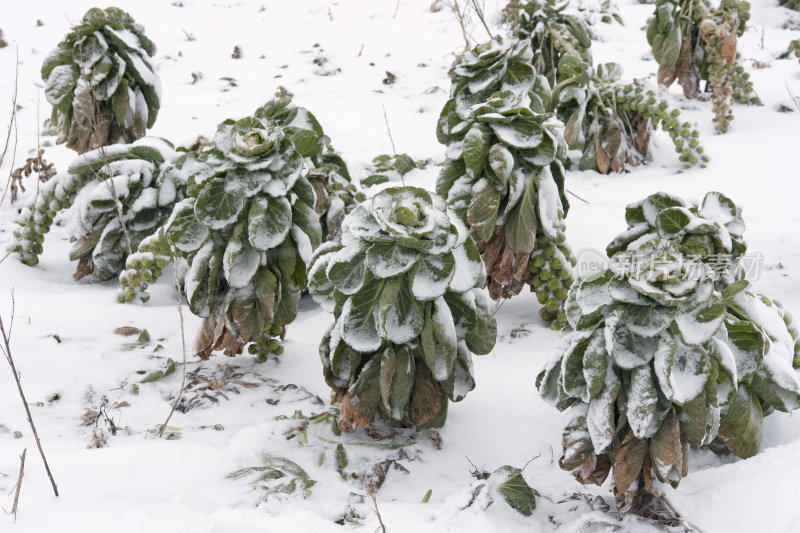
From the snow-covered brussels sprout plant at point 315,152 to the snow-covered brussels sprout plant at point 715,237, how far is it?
100 cm

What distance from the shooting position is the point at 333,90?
4.79 meters

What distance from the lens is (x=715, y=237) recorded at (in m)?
1.65

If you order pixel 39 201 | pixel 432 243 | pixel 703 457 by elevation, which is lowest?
pixel 703 457

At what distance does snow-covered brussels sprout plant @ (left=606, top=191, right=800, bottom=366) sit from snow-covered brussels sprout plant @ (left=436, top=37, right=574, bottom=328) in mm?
402

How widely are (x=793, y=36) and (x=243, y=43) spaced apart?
4331 mm

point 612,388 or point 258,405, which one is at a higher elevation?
point 612,388

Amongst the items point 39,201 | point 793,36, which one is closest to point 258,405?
point 39,201

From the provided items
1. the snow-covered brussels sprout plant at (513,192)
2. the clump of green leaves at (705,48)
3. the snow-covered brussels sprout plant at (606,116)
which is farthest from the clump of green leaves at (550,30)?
the snow-covered brussels sprout plant at (513,192)

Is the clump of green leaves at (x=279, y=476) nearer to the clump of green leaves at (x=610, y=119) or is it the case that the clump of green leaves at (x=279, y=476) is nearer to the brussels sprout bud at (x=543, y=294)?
the brussels sprout bud at (x=543, y=294)

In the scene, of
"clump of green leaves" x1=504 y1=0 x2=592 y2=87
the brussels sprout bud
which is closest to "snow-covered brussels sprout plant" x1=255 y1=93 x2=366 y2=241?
the brussels sprout bud

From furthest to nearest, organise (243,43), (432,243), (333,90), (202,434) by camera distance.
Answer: (243,43) → (333,90) → (202,434) → (432,243)

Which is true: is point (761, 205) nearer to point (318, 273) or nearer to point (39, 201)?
point (318, 273)

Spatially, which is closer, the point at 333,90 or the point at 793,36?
the point at 333,90

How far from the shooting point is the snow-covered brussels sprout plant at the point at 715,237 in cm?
162
